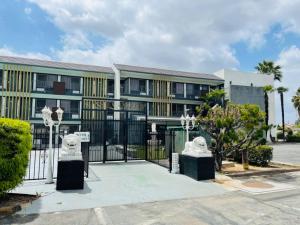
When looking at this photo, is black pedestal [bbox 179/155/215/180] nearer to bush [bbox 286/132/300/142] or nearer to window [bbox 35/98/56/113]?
window [bbox 35/98/56/113]

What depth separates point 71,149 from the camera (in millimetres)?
8609

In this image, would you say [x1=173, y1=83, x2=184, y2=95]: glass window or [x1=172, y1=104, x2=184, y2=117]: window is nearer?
[x1=172, y1=104, x2=184, y2=117]: window

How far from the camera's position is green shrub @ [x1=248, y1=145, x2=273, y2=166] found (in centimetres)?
1341

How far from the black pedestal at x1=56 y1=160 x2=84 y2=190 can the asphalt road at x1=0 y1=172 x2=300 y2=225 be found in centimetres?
204

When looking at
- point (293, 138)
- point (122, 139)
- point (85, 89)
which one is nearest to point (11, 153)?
point (122, 139)

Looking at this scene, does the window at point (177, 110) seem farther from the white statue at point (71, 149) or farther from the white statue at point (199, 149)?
the white statue at point (71, 149)

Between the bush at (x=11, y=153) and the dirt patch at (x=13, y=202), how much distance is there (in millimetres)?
262

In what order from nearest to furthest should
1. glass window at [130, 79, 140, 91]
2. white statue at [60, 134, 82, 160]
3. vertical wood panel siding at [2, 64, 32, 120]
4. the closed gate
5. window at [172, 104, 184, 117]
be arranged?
white statue at [60, 134, 82, 160]
the closed gate
vertical wood panel siding at [2, 64, 32, 120]
glass window at [130, 79, 140, 91]
window at [172, 104, 184, 117]

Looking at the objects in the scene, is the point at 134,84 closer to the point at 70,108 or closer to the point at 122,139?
the point at 70,108

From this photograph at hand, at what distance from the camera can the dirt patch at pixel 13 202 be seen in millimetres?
5875

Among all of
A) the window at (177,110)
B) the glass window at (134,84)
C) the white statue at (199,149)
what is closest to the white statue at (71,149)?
the white statue at (199,149)

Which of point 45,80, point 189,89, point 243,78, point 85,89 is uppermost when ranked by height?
point 243,78

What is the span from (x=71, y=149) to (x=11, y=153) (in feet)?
8.04

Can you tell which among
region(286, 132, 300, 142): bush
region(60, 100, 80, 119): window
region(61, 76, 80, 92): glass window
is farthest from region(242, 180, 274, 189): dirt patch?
region(286, 132, 300, 142): bush
